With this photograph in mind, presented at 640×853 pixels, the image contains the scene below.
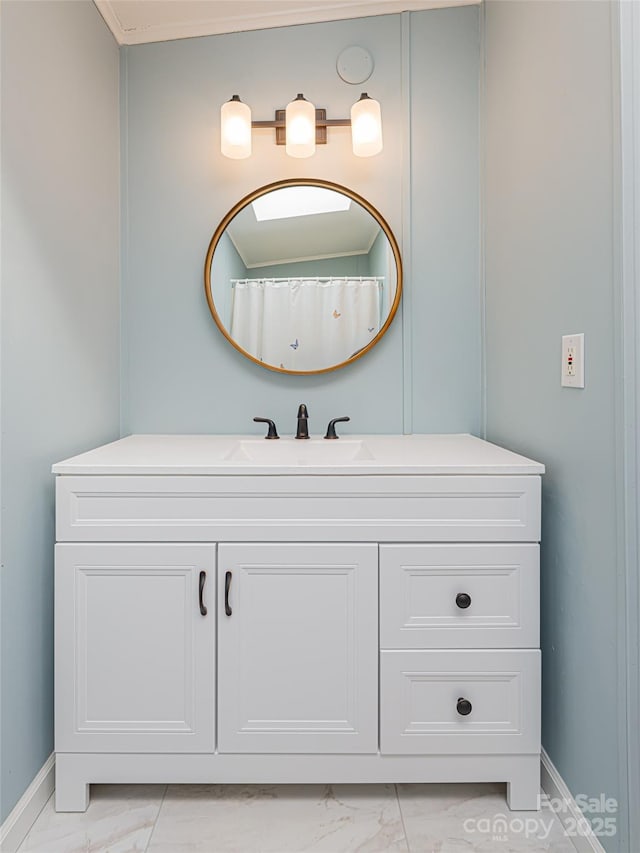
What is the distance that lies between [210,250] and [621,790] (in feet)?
6.10

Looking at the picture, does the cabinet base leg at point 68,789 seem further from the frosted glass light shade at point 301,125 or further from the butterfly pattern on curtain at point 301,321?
the frosted glass light shade at point 301,125

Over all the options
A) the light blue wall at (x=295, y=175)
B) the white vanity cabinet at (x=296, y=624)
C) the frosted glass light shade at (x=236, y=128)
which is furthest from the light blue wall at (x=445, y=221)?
the white vanity cabinet at (x=296, y=624)

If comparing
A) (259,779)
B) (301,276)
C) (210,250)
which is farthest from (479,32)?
(259,779)

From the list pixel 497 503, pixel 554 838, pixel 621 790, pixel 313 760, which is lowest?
pixel 554 838

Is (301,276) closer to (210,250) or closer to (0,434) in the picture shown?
(210,250)

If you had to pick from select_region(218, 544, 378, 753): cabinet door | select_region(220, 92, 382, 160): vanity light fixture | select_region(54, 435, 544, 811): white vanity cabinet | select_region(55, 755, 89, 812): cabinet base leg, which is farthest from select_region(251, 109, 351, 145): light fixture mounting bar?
select_region(55, 755, 89, 812): cabinet base leg

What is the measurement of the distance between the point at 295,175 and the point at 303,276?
36 cm

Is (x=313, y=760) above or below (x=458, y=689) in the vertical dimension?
below

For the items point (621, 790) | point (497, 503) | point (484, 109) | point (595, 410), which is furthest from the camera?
point (484, 109)

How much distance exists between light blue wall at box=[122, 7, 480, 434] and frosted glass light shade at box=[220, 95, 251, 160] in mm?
78

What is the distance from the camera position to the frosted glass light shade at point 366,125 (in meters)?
1.91

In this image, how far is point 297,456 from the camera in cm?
175

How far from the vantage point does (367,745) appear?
4.67 feet

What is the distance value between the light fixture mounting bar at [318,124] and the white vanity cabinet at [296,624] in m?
1.23
